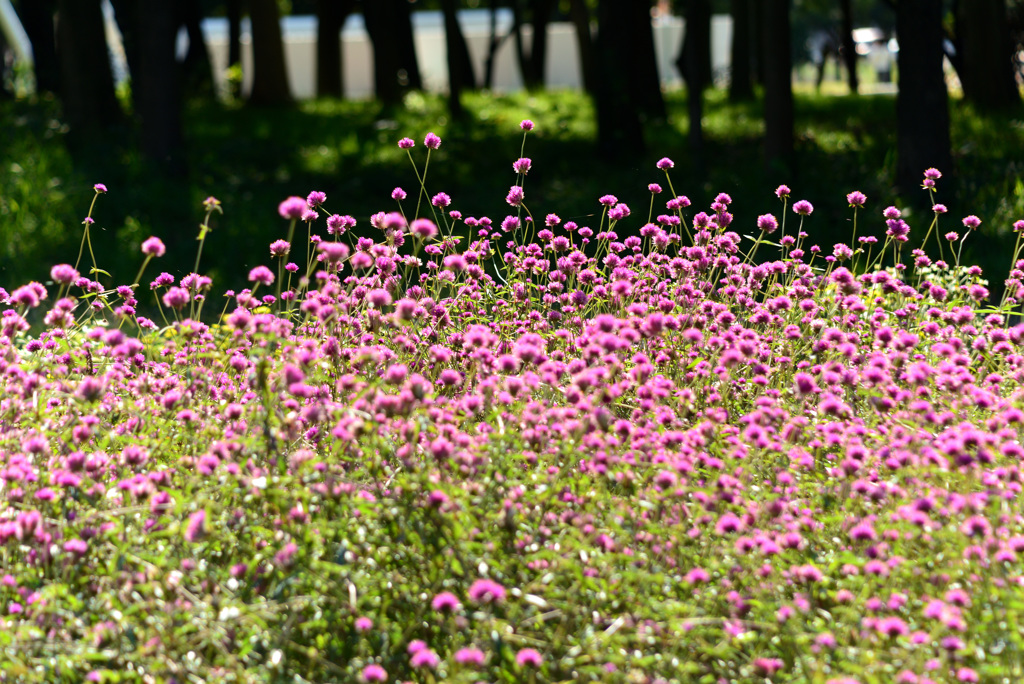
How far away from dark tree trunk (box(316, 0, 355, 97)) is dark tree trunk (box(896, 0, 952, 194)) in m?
14.5

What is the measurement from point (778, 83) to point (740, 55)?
831 centimetres

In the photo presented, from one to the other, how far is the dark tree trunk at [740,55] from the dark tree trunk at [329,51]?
829cm

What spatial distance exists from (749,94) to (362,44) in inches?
1127

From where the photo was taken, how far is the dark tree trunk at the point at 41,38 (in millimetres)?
17594

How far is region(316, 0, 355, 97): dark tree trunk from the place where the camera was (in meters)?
21.4

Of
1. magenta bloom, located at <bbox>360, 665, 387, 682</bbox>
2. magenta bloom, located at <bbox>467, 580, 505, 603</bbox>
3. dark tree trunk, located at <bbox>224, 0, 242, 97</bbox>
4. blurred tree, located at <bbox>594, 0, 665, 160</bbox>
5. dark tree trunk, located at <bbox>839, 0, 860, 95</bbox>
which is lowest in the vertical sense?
magenta bloom, located at <bbox>360, 665, 387, 682</bbox>

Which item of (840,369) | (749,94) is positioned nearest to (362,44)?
(749,94)

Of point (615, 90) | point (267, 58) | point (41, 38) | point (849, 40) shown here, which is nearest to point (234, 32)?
point (41, 38)

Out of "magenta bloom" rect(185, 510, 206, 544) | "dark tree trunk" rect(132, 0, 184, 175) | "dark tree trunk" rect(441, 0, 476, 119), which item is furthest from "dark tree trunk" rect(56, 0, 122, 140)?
"magenta bloom" rect(185, 510, 206, 544)

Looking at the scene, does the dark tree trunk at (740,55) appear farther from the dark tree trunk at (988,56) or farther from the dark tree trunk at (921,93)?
the dark tree trunk at (921,93)

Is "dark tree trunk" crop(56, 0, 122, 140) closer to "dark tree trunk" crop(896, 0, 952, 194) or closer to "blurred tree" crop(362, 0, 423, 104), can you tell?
"blurred tree" crop(362, 0, 423, 104)

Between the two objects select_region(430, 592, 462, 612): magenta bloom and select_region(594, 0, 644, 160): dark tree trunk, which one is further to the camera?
select_region(594, 0, 644, 160): dark tree trunk

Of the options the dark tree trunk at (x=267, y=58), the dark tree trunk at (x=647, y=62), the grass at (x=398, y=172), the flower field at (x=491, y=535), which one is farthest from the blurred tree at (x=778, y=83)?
the dark tree trunk at (x=267, y=58)

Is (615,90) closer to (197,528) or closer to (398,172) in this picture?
(398,172)
